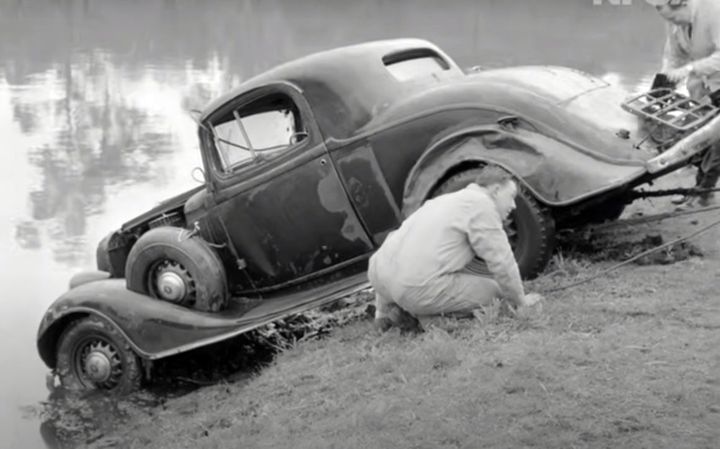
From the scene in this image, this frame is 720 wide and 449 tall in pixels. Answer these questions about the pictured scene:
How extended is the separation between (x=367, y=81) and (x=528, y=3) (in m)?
30.3

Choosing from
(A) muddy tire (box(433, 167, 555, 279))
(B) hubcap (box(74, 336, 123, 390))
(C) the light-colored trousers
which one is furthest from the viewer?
(B) hubcap (box(74, 336, 123, 390))

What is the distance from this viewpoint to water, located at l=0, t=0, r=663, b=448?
→ 499 inches

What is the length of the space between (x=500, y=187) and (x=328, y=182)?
1.87 meters

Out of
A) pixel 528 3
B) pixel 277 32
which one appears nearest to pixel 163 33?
pixel 277 32

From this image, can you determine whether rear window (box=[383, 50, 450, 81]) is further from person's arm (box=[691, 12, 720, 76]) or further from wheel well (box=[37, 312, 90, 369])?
wheel well (box=[37, 312, 90, 369])

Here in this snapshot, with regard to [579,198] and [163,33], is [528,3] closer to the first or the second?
[163,33]

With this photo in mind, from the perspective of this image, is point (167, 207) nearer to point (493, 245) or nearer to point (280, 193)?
point (280, 193)

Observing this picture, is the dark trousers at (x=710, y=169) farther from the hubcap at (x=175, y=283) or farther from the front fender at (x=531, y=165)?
the hubcap at (x=175, y=283)

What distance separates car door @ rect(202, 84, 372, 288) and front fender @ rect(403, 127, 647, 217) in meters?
0.74

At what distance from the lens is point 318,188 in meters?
8.44

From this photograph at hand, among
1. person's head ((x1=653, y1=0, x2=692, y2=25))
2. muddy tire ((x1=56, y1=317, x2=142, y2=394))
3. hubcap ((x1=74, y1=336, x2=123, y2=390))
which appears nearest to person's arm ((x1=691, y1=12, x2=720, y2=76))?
person's head ((x1=653, y1=0, x2=692, y2=25))

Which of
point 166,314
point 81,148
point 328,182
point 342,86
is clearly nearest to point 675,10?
point 342,86

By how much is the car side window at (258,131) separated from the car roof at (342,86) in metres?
0.16

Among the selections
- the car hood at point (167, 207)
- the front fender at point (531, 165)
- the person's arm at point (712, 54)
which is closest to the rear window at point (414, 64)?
the front fender at point (531, 165)
